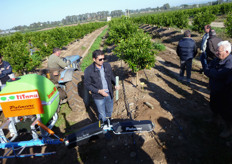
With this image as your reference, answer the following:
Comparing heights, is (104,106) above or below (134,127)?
below

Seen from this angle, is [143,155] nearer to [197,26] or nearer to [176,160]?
[176,160]

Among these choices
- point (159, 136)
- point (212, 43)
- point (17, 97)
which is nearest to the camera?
point (17, 97)

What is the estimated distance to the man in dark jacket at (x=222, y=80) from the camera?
10.3 feet

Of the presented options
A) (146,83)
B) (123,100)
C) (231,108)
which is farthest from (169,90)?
(231,108)

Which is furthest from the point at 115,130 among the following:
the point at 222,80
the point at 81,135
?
the point at 222,80

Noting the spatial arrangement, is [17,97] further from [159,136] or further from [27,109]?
[159,136]

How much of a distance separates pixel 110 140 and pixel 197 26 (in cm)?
1889

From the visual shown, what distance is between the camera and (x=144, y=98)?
5.34 metres

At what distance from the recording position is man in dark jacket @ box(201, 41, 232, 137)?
3141 millimetres

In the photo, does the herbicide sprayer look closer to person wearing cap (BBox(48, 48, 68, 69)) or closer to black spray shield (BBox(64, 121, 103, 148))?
black spray shield (BBox(64, 121, 103, 148))

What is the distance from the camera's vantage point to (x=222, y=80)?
333 cm

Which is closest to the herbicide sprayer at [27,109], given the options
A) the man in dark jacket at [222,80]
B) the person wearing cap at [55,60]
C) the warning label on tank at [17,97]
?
the warning label on tank at [17,97]

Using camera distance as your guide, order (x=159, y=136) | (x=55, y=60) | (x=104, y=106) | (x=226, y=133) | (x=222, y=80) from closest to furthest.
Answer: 1. (x=222, y=80)
2. (x=226, y=133)
3. (x=159, y=136)
4. (x=104, y=106)
5. (x=55, y=60)

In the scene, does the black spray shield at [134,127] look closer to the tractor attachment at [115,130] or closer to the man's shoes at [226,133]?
the tractor attachment at [115,130]
